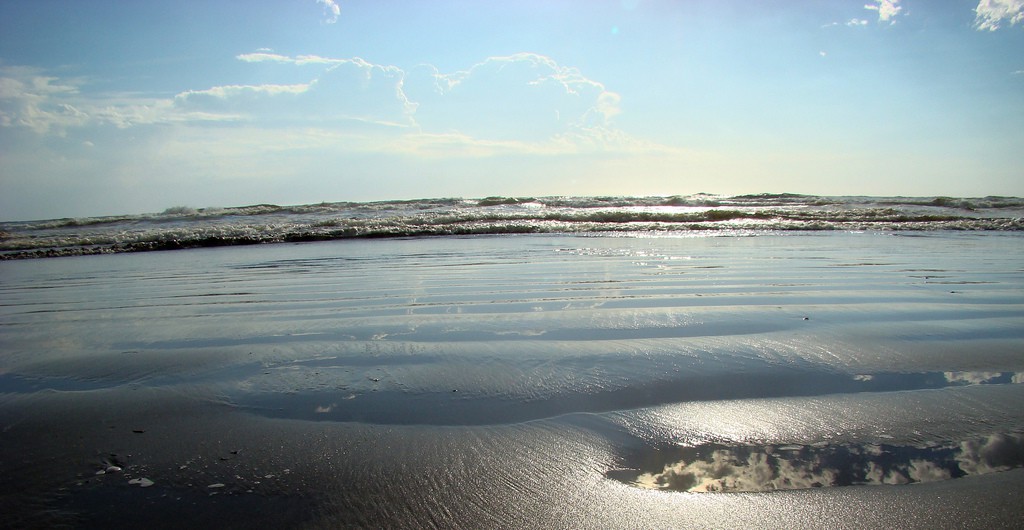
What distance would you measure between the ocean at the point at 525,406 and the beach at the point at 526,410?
0.01 m

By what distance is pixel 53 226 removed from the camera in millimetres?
21266

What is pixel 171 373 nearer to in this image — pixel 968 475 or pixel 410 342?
pixel 410 342

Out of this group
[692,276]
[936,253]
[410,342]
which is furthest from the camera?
[936,253]

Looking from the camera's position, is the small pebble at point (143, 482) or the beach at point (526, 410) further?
the small pebble at point (143, 482)

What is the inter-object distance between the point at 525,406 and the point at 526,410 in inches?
1.6

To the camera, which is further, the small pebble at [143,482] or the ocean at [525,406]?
the small pebble at [143,482]

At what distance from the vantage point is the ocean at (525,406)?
1503 mm

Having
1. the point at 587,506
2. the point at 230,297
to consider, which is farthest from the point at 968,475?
the point at 230,297

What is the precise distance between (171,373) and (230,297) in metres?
2.58

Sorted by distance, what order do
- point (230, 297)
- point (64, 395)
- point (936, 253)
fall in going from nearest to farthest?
point (64, 395) < point (230, 297) < point (936, 253)

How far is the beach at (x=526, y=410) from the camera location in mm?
1499

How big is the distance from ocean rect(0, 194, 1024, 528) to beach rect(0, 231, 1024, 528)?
0.01 meters

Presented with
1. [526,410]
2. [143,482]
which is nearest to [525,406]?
[526,410]

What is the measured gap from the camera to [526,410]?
2150mm
